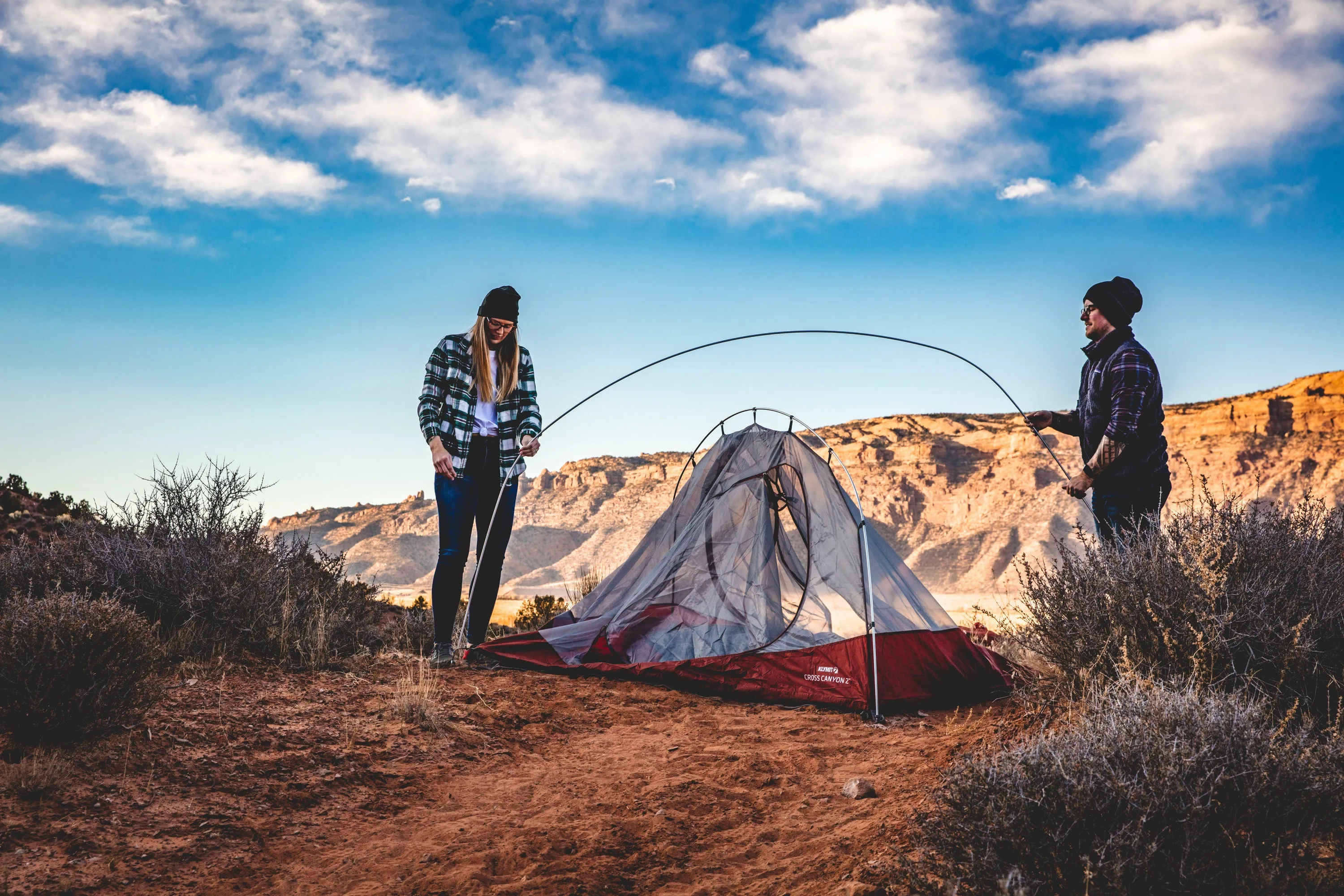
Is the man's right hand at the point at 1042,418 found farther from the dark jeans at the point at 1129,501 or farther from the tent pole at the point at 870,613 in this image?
the tent pole at the point at 870,613

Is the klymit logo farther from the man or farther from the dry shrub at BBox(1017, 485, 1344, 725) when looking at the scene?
the man

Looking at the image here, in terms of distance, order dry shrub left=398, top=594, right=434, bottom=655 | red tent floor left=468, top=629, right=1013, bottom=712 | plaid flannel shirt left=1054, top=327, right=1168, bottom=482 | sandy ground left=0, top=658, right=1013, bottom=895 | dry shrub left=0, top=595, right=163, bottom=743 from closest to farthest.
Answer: sandy ground left=0, top=658, right=1013, bottom=895, dry shrub left=0, top=595, right=163, bottom=743, plaid flannel shirt left=1054, top=327, right=1168, bottom=482, red tent floor left=468, top=629, right=1013, bottom=712, dry shrub left=398, top=594, right=434, bottom=655

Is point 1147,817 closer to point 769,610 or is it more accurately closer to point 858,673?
point 858,673

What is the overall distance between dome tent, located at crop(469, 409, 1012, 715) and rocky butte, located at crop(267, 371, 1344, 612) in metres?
14.7

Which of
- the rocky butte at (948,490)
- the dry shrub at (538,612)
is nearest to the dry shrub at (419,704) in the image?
the dry shrub at (538,612)

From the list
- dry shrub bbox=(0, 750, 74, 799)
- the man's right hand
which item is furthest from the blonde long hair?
the man's right hand

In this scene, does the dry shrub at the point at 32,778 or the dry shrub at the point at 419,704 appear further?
the dry shrub at the point at 419,704

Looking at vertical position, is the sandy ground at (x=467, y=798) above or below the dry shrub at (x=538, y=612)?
below

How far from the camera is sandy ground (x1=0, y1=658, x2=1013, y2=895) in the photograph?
8.86 feet

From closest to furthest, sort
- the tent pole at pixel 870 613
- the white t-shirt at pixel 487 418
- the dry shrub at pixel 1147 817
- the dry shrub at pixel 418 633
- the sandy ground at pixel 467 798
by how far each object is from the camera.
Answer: the dry shrub at pixel 1147 817 < the sandy ground at pixel 467 798 < the tent pole at pixel 870 613 < the white t-shirt at pixel 487 418 < the dry shrub at pixel 418 633

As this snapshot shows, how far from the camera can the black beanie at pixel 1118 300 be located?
15.6ft

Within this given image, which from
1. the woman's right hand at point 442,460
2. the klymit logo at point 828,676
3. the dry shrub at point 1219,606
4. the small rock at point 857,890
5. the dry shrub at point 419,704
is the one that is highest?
the woman's right hand at point 442,460

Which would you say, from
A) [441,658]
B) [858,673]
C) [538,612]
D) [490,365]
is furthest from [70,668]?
[538,612]

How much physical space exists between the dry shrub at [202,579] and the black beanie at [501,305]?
91.2 inches
